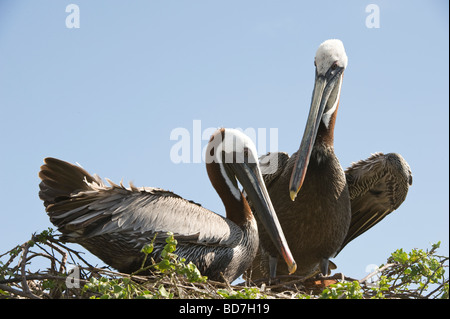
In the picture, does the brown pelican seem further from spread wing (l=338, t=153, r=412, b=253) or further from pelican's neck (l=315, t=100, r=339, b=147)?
spread wing (l=338, t=153, r=412, b=253)

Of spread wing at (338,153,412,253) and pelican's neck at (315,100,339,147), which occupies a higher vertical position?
pelican's neck at (315,100,339,147)

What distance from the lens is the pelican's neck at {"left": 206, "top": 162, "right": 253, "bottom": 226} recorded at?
4980mm

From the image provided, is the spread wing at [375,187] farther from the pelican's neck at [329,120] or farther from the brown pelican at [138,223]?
the brown pelican at [138,223]

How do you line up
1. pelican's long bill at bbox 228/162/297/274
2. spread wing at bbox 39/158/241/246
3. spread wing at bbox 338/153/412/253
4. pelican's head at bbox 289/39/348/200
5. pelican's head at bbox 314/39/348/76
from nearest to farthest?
1. spread wing at bbox 39/158/241/246
2. pelican's long bill at bbox 228/162/297/274
3. pelican's head at bbox 289/39/348/200
4. pelican's head at bbox 314/39/348/76
5. spread wing at bbox 338/153/412/253

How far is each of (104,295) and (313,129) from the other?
2.48 metres

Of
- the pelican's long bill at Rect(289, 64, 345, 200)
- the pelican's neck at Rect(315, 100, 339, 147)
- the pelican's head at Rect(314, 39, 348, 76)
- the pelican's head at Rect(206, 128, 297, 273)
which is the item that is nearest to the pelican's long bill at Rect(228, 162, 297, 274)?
the pelican's head at Rect(206, 128, 297, 273)

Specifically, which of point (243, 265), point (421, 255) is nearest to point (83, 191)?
point (243, 265)

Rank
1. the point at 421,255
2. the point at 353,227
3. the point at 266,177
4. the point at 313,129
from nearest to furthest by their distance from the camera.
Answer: the point at 421,255, the point at 313,129, the point at 266,177, the point at 353,227

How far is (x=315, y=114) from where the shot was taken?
5340mm

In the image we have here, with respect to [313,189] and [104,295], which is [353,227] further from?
[104,295]

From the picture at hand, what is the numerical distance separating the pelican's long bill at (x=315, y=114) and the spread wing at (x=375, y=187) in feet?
2.91

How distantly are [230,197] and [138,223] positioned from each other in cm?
95

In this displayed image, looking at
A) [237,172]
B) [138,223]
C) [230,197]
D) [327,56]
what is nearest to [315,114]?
[327,56]
